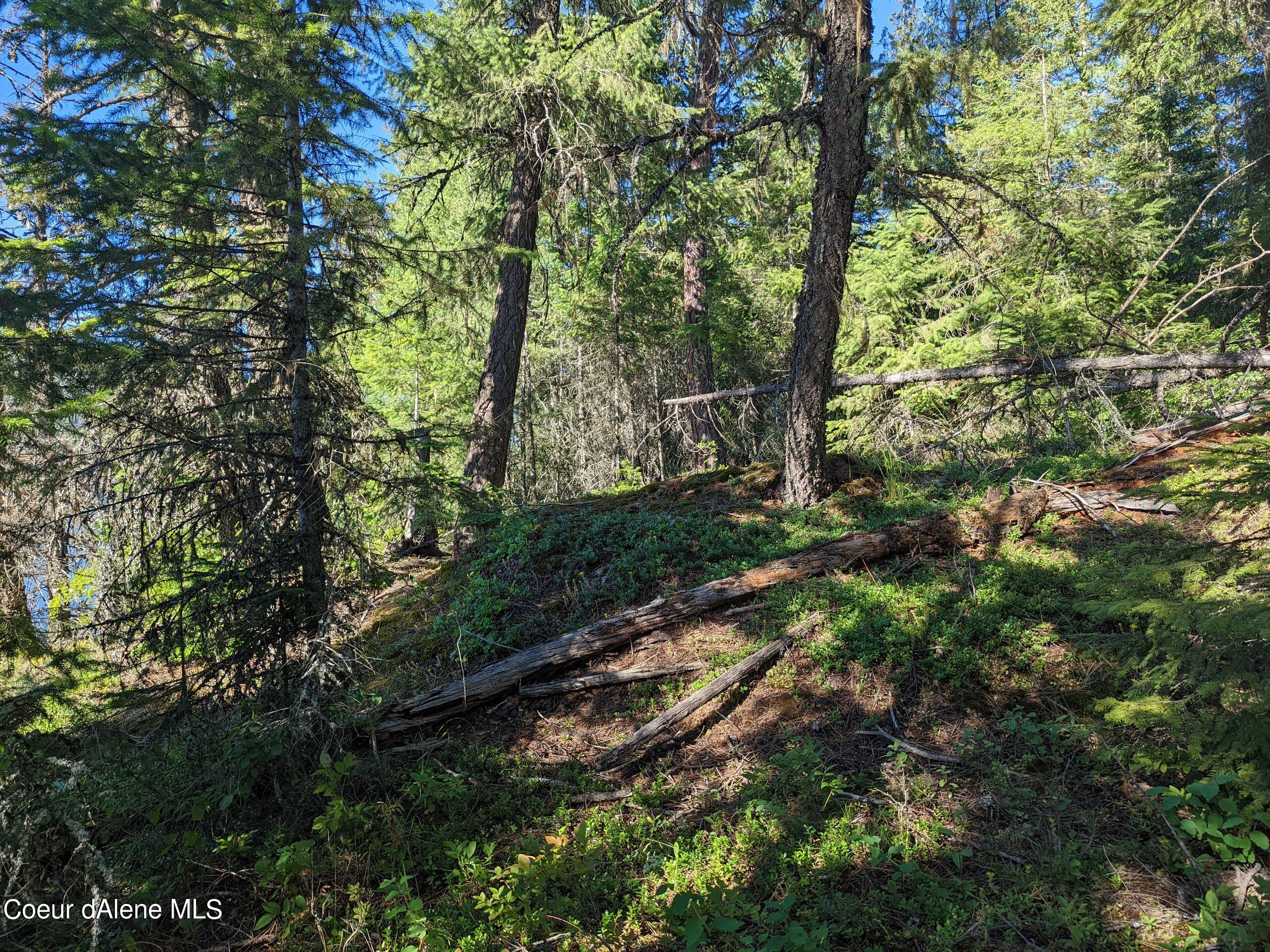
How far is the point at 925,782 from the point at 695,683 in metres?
1.73

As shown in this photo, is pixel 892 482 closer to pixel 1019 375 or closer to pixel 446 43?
pixel 1019 375

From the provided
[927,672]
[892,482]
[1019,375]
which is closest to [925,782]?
[927,672]

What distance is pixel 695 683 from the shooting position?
16.5ft

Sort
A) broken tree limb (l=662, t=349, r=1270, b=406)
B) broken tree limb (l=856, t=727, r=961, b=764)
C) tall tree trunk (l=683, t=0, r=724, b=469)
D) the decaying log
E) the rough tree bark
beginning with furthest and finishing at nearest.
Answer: tall tree trunk (l=683, t=0, r=724, b=469) < the rough tree bark < broken tree limb (l=662, t=349, r=1270, b=406) < the decaying log < broken tree limb (l=856, t=727, r=961, b=764)

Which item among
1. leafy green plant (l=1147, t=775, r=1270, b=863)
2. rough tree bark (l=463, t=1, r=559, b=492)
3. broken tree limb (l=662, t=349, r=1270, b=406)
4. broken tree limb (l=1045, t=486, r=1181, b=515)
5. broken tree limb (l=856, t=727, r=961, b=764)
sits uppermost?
rough tree bark (l=463, t=1, r=559, b=492)

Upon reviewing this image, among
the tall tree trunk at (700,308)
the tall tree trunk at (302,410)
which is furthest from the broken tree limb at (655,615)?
the tall tree trunk at (700,308)

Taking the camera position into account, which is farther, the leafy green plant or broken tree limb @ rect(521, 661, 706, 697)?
broken tree limb @ rect(521, 661, 706, 697)

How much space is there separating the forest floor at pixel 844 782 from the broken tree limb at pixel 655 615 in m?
0.12

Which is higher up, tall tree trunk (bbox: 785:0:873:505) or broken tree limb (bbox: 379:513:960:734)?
tall tree trunk (bbox: 785:0:873:505)

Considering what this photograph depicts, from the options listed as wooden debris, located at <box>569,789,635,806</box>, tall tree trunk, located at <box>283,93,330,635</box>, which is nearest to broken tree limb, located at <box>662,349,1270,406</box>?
wooden debris, located at <box>569,789,635,806</box>

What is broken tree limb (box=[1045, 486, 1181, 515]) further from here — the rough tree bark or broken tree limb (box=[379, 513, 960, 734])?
the rough tree bark

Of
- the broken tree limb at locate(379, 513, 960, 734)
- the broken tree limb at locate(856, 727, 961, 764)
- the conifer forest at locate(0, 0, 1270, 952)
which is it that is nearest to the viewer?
the conifer forest at locate(0, 0, 1270, 952)

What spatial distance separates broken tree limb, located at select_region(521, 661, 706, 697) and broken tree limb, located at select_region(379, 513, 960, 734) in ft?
0.47

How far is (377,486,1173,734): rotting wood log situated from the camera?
16.8ft
